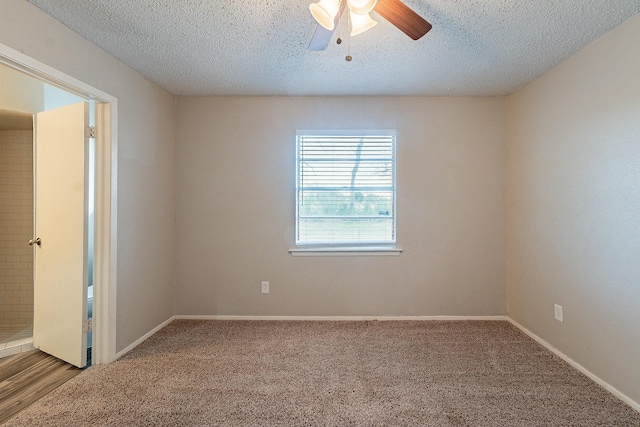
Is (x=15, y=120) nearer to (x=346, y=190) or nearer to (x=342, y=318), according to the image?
(x=346, y=190)

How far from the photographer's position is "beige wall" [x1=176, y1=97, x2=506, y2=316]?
10.4ft

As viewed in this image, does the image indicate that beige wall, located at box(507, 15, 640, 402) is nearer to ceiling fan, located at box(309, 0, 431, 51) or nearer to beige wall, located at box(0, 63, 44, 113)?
ceiling fan, located at box(309, 0, 431, 51)

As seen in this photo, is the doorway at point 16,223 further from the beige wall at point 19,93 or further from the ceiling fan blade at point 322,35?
the ceiling fan blade at point 322,35

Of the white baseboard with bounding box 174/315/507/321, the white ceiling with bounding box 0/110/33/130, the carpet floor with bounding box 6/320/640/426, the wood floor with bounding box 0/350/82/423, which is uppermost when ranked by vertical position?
the white ceiling with bounding box 0/110/33/130

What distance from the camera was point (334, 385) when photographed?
202 cm

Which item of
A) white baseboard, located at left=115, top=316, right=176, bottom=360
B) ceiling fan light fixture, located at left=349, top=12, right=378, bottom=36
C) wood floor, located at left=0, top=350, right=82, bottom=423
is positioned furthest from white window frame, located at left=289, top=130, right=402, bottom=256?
wood floor, located at left=0, top=350, right=82, bottom=423

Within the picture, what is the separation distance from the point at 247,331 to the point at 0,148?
317 cm

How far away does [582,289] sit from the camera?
2.23m

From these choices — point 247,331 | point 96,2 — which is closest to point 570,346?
point 247,331

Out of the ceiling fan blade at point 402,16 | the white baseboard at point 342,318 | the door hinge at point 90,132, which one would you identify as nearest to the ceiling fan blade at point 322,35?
the ceiling fan blade at point 402,16

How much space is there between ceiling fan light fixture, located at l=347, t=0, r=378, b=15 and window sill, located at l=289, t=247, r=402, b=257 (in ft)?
7.36

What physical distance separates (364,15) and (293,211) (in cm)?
205

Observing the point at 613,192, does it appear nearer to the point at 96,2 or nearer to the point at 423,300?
the point at 423,300

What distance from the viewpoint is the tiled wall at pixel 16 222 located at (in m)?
3.06
